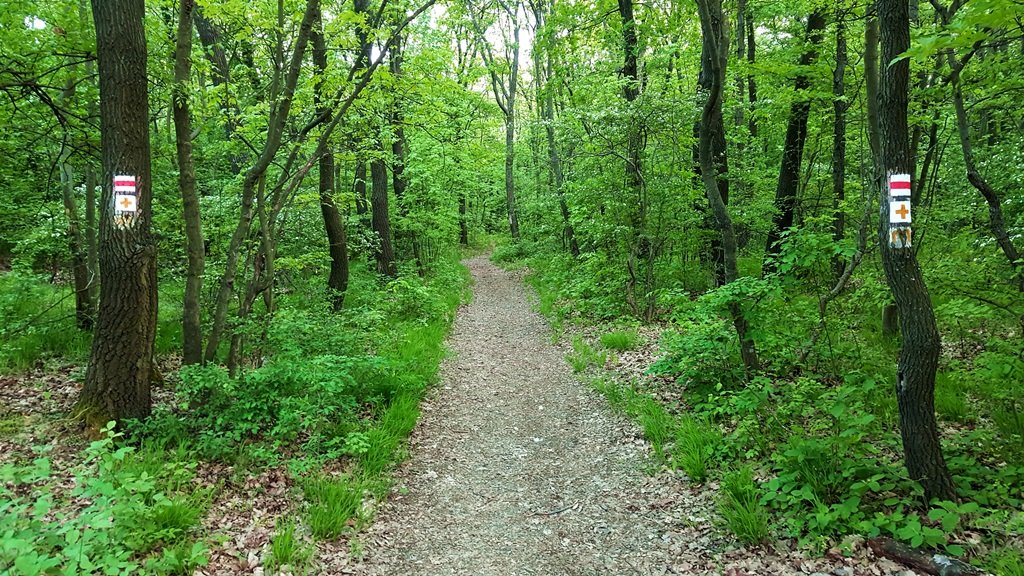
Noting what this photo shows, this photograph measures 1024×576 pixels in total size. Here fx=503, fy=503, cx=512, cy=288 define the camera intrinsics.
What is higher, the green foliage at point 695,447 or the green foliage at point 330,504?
the green foliage at point 695,447

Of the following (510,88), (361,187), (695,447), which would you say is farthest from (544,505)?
(510,88)

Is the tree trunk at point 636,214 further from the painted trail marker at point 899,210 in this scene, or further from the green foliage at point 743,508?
the painted trail marker at point 899,210

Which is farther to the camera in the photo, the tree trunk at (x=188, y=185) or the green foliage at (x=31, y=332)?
the green foliage at (x=31, y=332)

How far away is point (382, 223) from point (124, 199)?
27.4 feet

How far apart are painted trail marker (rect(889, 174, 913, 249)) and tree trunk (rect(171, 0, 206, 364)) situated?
21.3 ft

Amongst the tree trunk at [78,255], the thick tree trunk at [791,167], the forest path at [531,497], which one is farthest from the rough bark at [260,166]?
the thick tree trunk at [791,167]

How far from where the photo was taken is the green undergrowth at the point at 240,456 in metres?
3.00

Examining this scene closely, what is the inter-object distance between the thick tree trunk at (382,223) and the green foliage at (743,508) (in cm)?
1031

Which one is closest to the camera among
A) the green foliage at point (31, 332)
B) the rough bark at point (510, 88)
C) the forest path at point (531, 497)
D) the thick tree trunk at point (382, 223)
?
the forest path at point (531, 497)

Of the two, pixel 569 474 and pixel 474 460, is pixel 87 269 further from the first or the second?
pixel 569 474

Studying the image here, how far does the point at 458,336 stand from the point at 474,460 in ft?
17.0

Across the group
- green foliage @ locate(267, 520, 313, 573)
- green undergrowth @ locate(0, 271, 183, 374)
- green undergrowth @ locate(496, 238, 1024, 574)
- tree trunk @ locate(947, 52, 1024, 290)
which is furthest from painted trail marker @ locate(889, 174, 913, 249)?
green undergrowth @ locate(0, 271, 183, 374)

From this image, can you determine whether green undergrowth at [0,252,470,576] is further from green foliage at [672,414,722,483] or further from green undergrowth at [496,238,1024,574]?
green undergrowth at [496,238,1024,574]

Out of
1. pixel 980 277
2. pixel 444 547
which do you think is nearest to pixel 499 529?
pixel 444 547
